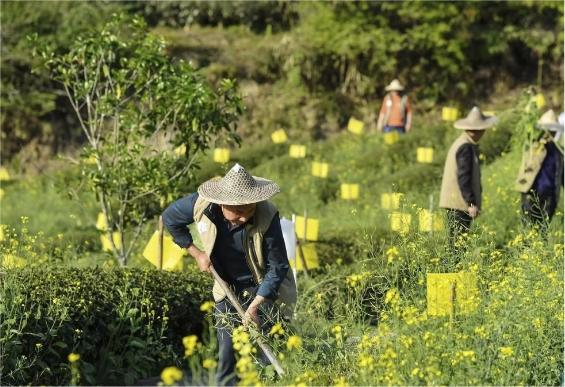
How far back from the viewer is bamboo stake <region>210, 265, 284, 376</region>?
579 cm

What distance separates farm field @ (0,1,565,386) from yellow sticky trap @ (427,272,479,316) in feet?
0.04

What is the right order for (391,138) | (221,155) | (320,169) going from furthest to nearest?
(391,138), (221,155), (320,169)

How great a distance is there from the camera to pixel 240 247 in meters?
6.27

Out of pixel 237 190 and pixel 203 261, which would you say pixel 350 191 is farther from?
pixel 237 190

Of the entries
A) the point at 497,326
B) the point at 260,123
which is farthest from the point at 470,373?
the point at 260,123

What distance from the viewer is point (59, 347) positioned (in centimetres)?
688

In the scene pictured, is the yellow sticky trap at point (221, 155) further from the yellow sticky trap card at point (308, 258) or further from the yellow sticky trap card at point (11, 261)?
the yellow sticky trap card at point (11, 261)

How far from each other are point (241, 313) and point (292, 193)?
955cm

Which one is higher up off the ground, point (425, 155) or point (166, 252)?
point (166, 252)

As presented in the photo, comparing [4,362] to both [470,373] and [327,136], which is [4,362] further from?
[327,136]

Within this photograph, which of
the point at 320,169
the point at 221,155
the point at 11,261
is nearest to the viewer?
the point at 11,261

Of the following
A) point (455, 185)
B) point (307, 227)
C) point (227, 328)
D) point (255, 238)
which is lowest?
point (307, 227)

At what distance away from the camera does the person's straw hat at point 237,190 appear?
6066 millimetres

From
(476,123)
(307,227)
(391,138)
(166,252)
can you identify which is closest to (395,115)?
(391,138)
